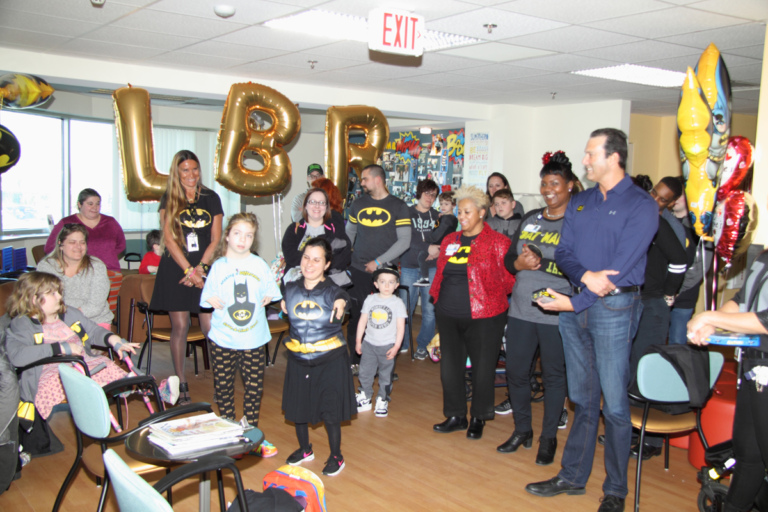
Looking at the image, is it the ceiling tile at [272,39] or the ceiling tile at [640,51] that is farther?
the ceiling tile at [640,51]

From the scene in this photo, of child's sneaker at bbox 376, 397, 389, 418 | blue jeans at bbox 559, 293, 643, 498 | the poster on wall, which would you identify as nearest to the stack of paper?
blue jeans at bbox 559, 293, 643, 498

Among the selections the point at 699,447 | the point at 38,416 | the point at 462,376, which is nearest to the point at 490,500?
the point at 462,376

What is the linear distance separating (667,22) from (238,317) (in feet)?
11.4

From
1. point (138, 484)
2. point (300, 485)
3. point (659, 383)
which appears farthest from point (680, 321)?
point (138, 484)

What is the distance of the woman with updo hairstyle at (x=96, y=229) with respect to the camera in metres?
5.91

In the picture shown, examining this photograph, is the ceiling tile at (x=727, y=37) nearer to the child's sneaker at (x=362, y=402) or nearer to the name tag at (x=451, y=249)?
the name tag at (x=451, y=249)

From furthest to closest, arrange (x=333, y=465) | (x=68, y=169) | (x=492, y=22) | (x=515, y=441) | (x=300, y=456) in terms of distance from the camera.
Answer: (x=68, y=169), (x=492, y=22), (x=515, y=441), (x=300, y=456), (x=333, y=465)

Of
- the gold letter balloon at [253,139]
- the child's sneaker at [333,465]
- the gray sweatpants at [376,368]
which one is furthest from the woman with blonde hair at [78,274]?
the child's sneaker at [333,465]

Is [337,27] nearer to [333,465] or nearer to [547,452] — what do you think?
[333,465]

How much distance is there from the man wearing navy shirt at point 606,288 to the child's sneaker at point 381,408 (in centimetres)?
173

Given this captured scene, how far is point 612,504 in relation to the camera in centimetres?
301

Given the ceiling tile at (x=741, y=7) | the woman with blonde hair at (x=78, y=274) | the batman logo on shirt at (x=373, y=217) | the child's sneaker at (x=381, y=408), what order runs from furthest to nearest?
the batman logo on shirt at (x=373, y=217) → the child's sneaker at (x=381, y=408) → the woman with blonde hair at (x=78, y=274) → the ceiling tile at (x=741, y=7)

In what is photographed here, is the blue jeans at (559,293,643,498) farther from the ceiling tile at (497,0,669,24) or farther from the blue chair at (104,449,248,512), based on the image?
the ceiling tile at (497,0,669,24)

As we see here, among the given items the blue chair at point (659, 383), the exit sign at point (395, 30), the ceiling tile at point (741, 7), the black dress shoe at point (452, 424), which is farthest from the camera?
the black dress shoe at point (452, 424)
